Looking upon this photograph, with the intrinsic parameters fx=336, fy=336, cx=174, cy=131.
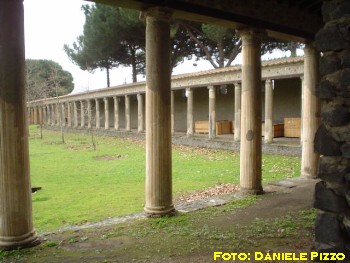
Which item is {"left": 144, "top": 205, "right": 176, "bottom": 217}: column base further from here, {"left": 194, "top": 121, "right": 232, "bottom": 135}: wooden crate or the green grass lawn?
{"left": 194, "top": 121, "right": 232, "bottom": 135}: wooden crate

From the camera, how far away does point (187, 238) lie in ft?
17.4

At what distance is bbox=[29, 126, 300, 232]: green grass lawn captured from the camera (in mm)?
8781

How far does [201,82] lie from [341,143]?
20041mm

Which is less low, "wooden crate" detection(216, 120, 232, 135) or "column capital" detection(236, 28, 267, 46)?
"column capital" detection(236, 28, 267, 46)

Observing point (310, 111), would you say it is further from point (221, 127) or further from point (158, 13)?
point (221, 127)

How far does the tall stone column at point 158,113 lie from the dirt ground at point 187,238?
20.0 inches

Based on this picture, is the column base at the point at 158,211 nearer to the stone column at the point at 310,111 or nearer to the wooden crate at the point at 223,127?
the stone column at the point at 310,111

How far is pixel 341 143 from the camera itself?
3199 mm

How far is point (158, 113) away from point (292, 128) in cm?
1591

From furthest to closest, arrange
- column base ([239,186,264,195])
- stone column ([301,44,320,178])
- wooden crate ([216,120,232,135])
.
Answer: wooden crate ([216,120,232,135]) < stone column ([301,44,320,178]) < column base ([239,186,264,195])

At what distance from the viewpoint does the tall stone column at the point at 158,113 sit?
20.7 feet

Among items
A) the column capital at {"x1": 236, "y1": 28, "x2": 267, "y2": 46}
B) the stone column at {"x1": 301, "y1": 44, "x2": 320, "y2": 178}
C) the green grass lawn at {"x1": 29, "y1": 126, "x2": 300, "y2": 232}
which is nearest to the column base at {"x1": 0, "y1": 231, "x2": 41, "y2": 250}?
the green grass lawn at {"x1": 29, "y1": 126, "x2": 300, "y2": 232}

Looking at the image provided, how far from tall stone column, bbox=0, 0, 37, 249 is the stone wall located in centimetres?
414

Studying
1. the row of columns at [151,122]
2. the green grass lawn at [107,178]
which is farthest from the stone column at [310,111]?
the green grass lawn at [107,178]
